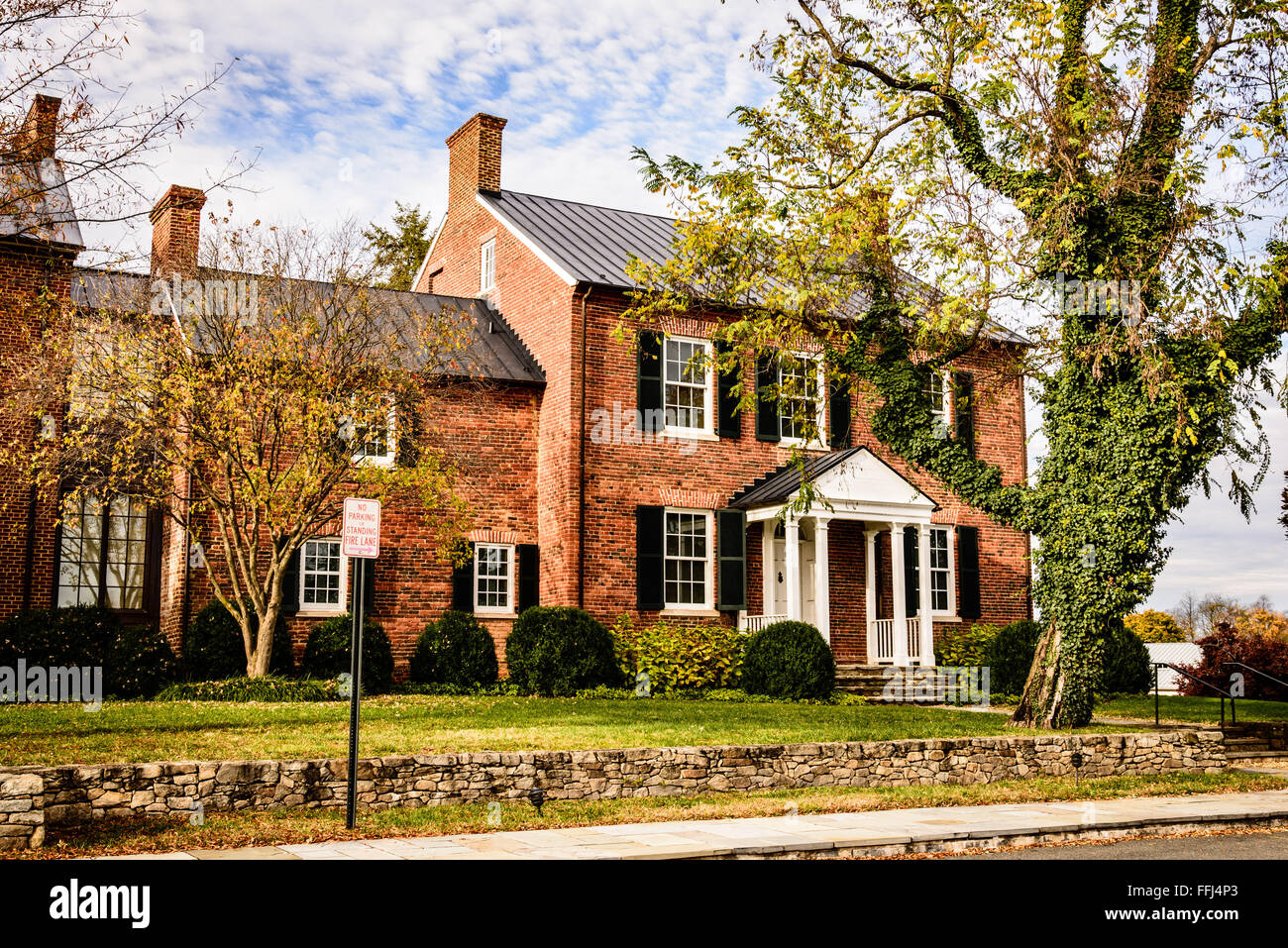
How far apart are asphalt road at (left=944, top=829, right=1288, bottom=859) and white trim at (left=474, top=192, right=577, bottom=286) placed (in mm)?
14523

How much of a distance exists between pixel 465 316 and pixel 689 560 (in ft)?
20.4

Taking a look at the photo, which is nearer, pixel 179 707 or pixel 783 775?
pixel 783 775

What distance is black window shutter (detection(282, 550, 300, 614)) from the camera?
66.3 ft

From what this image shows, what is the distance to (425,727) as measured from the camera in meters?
14.1

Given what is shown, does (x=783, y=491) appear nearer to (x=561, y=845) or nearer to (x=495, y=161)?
(x=495, y=161)

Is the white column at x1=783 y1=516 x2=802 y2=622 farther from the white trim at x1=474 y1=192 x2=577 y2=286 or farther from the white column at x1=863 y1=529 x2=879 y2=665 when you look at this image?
the white trim at x1=474 y1=192 x2=577 y2=286

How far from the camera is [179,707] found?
15398 mm

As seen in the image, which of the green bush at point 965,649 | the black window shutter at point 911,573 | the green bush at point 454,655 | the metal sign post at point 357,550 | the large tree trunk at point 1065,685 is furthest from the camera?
the green bush at point 965,649

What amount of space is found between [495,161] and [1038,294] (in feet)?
47.1

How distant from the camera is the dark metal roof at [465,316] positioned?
60.4ft

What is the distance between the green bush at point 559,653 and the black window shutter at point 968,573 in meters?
8.72

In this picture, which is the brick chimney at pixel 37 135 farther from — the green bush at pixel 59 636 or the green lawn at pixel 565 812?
the green bush at pixel 59 636

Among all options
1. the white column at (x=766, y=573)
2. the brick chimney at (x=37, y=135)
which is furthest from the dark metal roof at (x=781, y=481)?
the brick chimney at (x=37, y=135)
